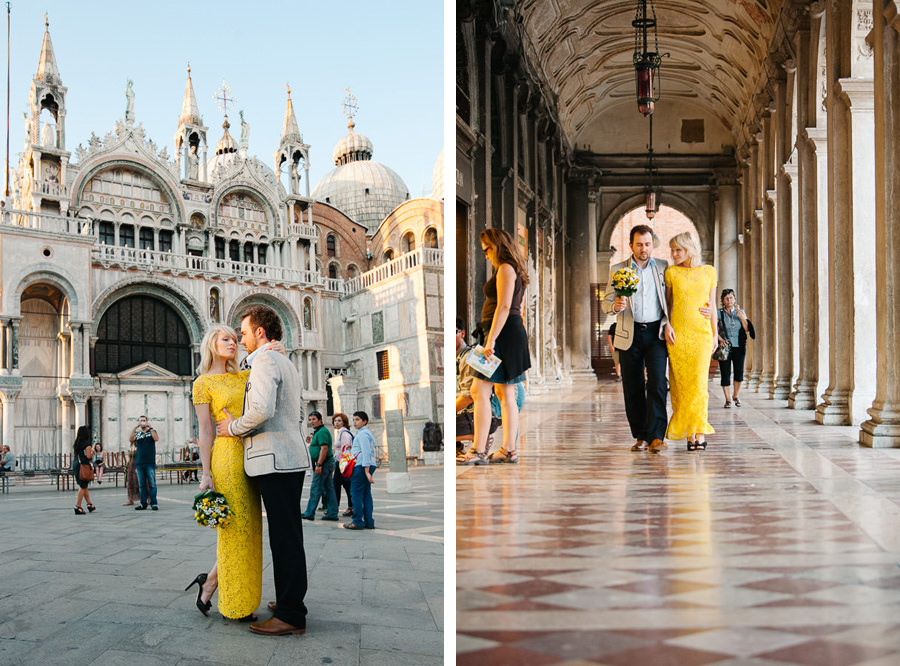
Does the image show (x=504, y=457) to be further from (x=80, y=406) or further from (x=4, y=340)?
(x=4, y=340)

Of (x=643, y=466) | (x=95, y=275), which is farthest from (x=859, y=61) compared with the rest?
(x=95, y=275)

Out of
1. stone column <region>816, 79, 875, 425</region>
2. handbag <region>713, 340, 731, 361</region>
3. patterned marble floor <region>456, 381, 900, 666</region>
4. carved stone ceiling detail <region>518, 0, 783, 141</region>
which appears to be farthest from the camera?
carved stone ceiling detail <region>518, 0, 783, 141</region>

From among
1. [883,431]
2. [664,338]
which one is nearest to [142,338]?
[664,338]

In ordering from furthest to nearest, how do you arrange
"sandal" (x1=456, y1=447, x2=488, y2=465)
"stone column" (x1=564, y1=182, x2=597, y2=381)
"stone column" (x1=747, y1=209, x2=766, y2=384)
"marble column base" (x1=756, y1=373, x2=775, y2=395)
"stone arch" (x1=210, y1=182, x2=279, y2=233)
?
"stone column" (x1=564, y1=182, x2=597, y2=381)
"stone column" (x1=747, y1=209, x2=766, y2=384)
"marble column base" (x1=756, y1=373, x2=775, y2=395)
"stone arch" (x1=210, y1=182, x2=279, y2=233)
"sandal" (x1=456, y1=447, x2=488, y2=465)

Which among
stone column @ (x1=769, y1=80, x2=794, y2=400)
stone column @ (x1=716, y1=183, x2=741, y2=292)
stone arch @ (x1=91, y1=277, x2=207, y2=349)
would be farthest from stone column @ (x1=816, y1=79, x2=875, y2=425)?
stone column @ (x1=716, y1=183, x2=741, y2=292)

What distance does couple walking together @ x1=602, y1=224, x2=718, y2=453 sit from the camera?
15.7ft

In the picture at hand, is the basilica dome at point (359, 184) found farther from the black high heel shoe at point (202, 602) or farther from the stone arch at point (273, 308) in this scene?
the black high heel shoe at point (202, 602)

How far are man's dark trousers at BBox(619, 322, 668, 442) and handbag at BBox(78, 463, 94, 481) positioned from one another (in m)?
2.84

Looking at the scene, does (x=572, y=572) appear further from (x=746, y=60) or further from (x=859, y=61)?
(x=746, y=60)

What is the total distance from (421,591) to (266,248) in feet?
6.66

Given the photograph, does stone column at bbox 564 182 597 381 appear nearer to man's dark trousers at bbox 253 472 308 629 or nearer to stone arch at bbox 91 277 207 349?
stone arch at bbox 91 277 207 349

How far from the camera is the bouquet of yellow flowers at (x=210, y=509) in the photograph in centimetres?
301

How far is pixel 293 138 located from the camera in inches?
171

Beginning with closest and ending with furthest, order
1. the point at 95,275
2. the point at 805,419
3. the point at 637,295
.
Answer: the point at 95,275 < the point at 637,295 < the point at 805,419
